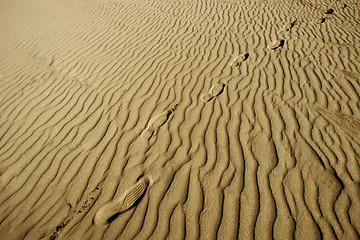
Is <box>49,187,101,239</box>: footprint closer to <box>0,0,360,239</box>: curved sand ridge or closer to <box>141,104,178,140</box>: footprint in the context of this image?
<box>0,0,360,239</box>: curved sand ridge

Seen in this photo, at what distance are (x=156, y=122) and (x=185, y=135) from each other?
1.84 ft

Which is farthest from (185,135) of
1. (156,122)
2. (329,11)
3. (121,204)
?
(329,11)

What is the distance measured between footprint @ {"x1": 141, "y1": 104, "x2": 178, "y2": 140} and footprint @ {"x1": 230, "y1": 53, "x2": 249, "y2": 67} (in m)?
1.87

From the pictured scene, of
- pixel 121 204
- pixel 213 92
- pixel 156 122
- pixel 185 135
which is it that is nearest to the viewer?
pixel 121 204

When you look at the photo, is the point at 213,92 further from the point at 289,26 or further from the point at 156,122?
the point at 289,26

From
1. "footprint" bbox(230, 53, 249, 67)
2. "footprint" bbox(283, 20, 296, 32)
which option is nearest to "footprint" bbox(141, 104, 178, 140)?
"footprint" bbox(230, 53, 249, 67)

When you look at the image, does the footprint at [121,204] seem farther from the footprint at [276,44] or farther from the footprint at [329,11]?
the footprint at [329,11]

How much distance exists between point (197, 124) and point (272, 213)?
1512 mm

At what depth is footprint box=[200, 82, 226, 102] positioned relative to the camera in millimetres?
3279

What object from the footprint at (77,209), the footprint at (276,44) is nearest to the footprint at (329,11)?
the footprint at (276,44)

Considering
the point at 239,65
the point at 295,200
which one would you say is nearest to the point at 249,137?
the point at 295,200

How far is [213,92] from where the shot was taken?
3385mm

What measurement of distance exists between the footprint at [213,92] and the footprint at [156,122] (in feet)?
1.92

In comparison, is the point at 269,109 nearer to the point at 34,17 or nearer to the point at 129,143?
the point at 129,143
